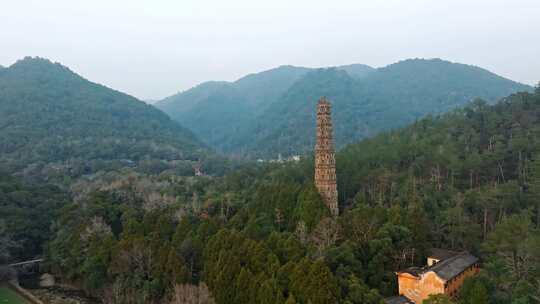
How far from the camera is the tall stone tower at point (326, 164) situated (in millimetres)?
34531

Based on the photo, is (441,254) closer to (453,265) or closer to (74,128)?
Result: (453,265)

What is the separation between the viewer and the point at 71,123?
10019 centimetres

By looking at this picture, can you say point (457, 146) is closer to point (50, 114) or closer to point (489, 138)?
point (489, 138)

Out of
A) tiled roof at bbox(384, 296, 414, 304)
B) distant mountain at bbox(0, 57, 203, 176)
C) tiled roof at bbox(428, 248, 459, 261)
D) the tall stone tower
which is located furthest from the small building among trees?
distant mountain at bbox(0, 57, 203, 176)

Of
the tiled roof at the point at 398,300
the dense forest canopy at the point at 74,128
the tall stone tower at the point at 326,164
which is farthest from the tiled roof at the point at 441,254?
the dense forest canopy at the point at 74,128

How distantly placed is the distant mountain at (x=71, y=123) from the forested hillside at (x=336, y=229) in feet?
134

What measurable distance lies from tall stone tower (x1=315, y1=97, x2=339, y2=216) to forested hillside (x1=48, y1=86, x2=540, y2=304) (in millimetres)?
1173

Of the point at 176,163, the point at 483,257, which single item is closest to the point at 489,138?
the point at 483,257

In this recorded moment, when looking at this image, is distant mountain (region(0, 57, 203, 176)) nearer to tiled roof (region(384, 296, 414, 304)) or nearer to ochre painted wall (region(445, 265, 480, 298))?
tiled roof (region(384, 296, 414, 304))

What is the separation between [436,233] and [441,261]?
5434 millimetres

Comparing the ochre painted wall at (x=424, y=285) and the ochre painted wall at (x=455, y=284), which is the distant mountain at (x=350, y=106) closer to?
the ochre painted wall at (x=455, y=284)

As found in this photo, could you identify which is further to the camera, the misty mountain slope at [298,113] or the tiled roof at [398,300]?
the misty mountain slope at [298,113]

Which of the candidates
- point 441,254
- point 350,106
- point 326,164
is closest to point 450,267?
point 441,254

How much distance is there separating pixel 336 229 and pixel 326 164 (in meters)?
7.64
